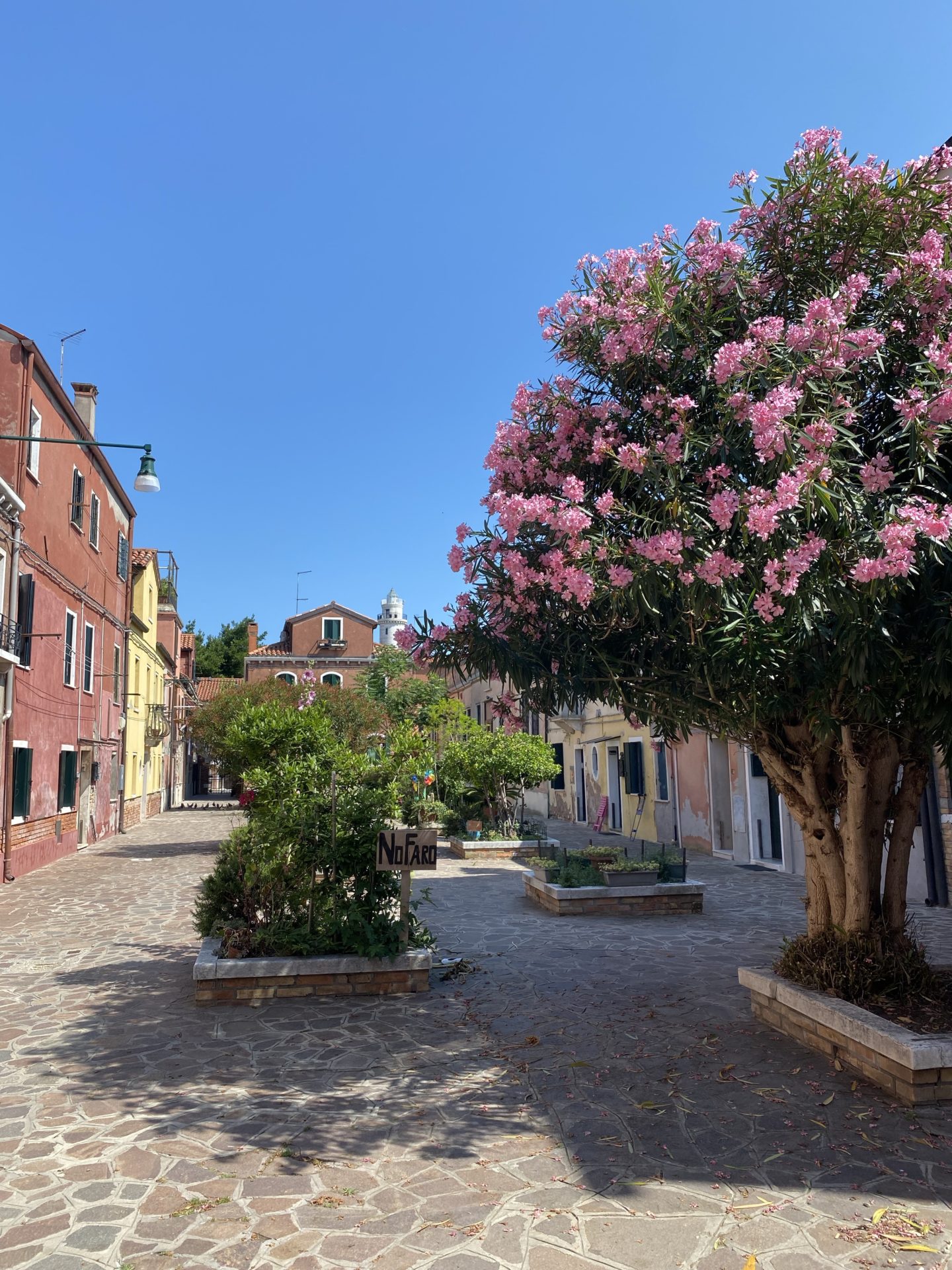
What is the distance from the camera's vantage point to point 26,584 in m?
15.8

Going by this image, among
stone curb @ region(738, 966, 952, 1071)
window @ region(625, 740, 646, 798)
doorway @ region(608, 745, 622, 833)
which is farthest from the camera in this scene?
doorway @ region(608, 745, 622, 833)

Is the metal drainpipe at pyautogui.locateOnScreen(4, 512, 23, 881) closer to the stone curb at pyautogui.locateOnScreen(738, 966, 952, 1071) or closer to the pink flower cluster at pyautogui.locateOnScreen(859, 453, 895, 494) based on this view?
the stone curb at pyautogui.locateOnScreen(738, 966, 952, 1071)

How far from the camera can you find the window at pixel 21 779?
1552 centimetres

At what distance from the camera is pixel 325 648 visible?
55.7 m

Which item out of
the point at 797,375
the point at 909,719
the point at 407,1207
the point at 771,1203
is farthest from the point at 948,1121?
the point at 797,375

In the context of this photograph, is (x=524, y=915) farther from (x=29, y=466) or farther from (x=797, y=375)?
(x=29, y=466)

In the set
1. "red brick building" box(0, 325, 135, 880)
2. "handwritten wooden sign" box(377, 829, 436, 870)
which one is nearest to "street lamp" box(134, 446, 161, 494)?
"red brick building" box(0, 325, 135, 880)

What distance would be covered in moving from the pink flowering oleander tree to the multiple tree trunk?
0.02 meters

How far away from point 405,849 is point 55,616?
1367 centimetres

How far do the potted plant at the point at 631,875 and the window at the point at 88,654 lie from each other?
14.1 metres

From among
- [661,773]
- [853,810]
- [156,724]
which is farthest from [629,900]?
[156,724]

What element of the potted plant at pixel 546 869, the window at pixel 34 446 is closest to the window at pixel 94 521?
the window at pixel 34 446

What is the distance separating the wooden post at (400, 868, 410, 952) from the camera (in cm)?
741

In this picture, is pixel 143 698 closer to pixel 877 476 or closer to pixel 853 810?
pixel 853 810
